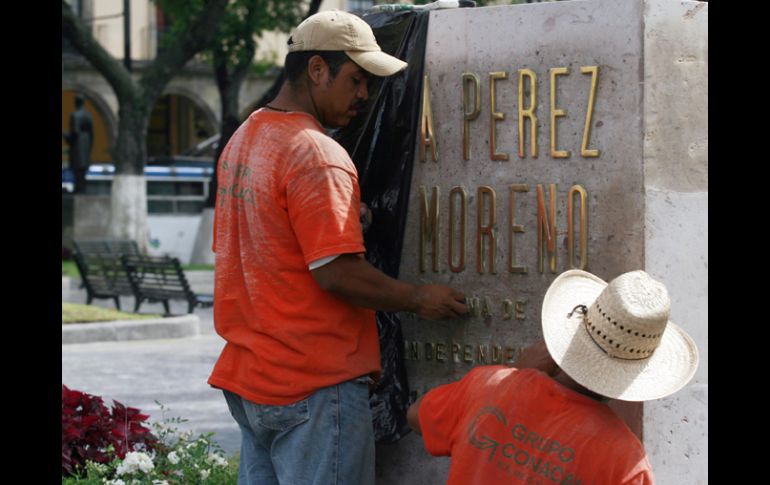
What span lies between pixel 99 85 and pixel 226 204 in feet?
123

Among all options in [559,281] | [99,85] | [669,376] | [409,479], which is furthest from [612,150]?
[99,85]

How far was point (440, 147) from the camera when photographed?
465 centimetres

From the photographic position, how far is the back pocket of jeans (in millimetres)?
3920

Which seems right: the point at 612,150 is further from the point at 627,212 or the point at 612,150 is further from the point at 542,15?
the point at 542,15

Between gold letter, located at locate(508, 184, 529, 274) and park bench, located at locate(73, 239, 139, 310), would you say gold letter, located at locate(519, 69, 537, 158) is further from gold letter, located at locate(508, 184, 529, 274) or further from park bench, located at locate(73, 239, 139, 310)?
park bench, located at locate(73, 239, 139, 310)

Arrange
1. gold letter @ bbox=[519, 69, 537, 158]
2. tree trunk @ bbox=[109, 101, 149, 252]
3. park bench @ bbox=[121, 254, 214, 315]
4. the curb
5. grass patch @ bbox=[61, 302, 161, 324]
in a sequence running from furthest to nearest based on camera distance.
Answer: tree trunk @ bbox=[109, 101, 149, 252], park bench @ bbox=[121, 254, 214, 315], grass patch @ bbox=[61, 302, 161, 324], the curb, gold letter @ bbox=[519, 69, 537, 158]

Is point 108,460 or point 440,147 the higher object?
point 440,147

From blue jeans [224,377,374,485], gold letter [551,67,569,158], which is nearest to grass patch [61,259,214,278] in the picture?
gold letter [551,67,569,158]

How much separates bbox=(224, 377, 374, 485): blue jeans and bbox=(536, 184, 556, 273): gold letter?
2.46 ft

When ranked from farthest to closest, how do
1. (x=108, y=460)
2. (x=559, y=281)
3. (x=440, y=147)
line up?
(x=108, y=460)
(x=440, y=147)
(x=559, y=281)

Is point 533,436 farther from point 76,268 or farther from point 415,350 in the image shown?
point 76,268

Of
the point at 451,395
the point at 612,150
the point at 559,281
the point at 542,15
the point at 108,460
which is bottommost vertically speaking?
the point at 108,460

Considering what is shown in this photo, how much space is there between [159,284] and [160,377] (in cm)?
550

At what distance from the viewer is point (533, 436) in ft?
11.2
